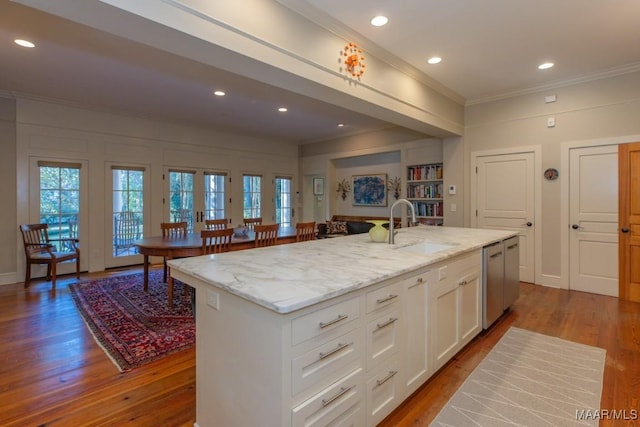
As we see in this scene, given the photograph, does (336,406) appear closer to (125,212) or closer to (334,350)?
(334,350)

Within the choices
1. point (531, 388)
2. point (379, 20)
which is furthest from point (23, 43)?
point (531, 388)

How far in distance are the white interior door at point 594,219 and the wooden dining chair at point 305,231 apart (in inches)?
137

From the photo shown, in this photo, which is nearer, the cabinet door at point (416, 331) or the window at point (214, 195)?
the cabinet door at point (416, 331)

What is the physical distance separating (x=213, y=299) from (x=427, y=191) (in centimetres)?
498

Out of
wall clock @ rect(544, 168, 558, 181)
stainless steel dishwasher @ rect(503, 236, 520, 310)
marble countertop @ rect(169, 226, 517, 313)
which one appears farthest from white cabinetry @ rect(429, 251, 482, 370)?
wall clock @ rect(544, 168, 558, 181)

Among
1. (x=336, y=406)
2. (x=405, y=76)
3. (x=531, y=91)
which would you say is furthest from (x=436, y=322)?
(x=531, y=91)

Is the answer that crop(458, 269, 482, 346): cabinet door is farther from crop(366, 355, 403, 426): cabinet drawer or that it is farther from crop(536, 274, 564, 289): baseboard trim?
crop(536, 274, 564, 289): baseboard trim

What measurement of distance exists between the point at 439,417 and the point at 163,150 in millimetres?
6084

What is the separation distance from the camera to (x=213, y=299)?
1.53 metres

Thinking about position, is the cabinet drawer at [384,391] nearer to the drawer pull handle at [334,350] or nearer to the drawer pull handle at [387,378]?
the drawer pull handle at [387,378]

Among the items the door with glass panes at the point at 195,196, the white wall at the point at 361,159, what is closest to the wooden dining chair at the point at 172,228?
the door with glass panes at the point at 195,196

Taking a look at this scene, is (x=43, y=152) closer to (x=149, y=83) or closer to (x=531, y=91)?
(x=149, y=83)

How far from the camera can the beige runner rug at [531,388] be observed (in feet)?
5.89

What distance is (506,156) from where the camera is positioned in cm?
474
